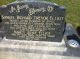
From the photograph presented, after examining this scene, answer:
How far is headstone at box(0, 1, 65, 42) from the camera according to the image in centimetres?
278

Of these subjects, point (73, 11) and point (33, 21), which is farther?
point (73, 11)

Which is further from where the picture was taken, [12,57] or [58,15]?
[12,57]

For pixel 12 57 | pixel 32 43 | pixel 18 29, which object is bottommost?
pixel 12 57

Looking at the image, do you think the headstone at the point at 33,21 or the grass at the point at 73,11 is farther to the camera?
the grass at the point at 73,11

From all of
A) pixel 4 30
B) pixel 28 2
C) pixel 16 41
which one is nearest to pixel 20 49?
pixel 16 41

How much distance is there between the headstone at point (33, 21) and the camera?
9.11ft

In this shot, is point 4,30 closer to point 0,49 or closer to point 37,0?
point 0,49

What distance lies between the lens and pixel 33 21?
292 cm

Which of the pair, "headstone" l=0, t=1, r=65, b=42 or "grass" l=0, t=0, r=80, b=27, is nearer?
"headstone" l=0, t=1, r=65, b=42

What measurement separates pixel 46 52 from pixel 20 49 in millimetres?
383

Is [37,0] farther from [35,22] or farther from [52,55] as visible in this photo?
[52,55]

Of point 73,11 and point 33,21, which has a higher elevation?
point 33,21

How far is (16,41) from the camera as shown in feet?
10.2

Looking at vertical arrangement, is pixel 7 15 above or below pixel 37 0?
below
